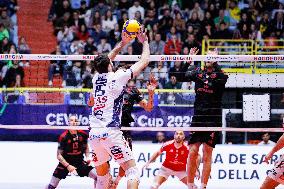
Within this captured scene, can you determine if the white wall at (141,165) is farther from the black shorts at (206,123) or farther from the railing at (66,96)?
the black shorts at (206,123)

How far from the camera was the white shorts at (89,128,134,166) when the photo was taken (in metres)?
10.2

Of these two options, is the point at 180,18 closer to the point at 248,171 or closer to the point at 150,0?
the point at 150,0

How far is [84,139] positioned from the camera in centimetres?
1508

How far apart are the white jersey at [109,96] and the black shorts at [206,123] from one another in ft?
9.09

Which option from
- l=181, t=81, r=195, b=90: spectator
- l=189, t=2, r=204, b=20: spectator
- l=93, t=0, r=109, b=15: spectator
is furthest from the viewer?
l=93, t=0, r=109, b=15: spectator

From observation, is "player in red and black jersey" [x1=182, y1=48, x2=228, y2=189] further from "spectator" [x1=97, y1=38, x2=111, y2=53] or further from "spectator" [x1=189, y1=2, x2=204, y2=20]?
"spectator" [x1=189, y1=2, x2=204, y2=20]

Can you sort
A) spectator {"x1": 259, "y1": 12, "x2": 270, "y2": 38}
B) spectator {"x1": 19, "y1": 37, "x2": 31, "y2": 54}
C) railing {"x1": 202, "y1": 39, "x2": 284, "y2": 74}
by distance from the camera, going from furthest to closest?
1. spectator {"x1": 259, "y1": 12, "x2": 270, "y2": 38}
2. spectator {"x1": 19, "y1": 37, "x2": 31, "y2": 54}
3. railing {"x1": 202, "y1": 39, "x2": 284, "y2": 74}

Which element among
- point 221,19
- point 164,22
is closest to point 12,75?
point 164,22

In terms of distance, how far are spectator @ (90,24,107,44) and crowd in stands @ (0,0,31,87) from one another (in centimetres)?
215

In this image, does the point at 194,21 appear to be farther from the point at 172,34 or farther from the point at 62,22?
the point at 62,22

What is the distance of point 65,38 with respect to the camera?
23078 mm

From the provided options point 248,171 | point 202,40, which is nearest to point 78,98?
point 248,171

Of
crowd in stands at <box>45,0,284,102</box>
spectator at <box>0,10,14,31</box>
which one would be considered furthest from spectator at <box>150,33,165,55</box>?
spectator at <box>0,10,14,31</box>

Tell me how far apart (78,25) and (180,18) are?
11.1 feet
